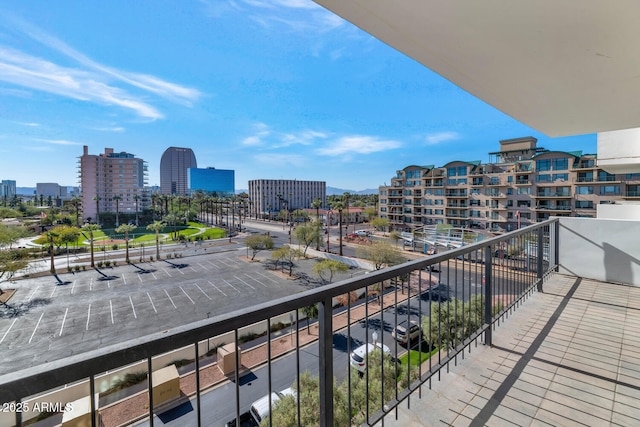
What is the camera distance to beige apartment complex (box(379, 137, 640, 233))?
26.8 m

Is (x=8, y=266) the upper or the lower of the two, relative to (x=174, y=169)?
lower

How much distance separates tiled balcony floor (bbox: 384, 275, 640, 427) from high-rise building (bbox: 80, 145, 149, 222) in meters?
67.6

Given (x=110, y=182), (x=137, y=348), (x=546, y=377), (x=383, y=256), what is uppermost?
(x=110, y=182)

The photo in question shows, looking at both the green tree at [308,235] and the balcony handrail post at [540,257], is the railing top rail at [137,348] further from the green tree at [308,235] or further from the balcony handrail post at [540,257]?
the green tree at [308,235]

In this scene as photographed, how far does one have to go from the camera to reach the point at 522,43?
2.18m

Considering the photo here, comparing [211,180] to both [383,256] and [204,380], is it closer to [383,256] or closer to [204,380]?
[383,256]

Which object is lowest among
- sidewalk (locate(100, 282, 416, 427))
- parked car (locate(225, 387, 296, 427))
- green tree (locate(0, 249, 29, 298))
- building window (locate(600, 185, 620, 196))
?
sidewalk (locate(100, 282, 416, 427))

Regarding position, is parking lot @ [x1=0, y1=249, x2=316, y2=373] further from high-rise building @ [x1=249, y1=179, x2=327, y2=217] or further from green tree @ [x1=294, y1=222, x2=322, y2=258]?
high-rise building @ [x1=249, y1=179, x2=327, y2=217]

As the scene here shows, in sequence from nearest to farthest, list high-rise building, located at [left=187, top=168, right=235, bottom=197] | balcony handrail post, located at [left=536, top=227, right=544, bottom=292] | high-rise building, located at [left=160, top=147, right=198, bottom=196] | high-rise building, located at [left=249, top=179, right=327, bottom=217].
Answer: balcony handrail post, located at [left=536, top=227, right=544, bottom=292], high-rise building, located at [left=249, top=179, right=327, bottom=217], high-rise building, located at [left=187, top=168, right=235, bottom=197], high-rise building, located at [left=160, top=147, right=198, bottom=196]

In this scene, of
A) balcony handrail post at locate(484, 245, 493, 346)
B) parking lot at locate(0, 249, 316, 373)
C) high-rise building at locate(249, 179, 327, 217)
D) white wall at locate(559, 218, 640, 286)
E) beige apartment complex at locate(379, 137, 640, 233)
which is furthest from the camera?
high-rise building at locate(249, 179, 327, 217)

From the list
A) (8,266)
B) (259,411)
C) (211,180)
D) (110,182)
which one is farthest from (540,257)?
(211,180)

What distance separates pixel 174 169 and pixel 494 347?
576 ft

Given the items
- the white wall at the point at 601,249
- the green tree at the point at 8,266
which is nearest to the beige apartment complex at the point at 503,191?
the white wall at the point at 601,249

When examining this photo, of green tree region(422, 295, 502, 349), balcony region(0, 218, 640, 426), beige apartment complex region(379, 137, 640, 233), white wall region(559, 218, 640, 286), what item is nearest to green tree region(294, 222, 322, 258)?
beige apartment complex region(379, 137, 640, 233)
